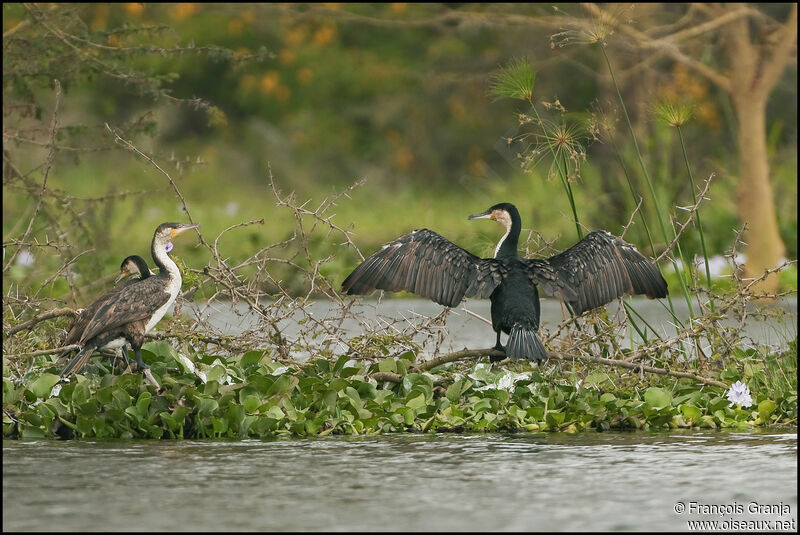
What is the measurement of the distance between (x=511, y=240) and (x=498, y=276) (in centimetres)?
40

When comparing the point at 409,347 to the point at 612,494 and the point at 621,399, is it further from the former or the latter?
the point at 612,494

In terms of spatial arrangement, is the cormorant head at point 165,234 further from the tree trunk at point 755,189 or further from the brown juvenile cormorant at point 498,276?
the tree trunk at point 755,189

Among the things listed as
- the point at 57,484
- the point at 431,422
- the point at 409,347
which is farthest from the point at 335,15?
the point at 57,484

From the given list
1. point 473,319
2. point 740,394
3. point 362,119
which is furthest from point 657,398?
point 362,119

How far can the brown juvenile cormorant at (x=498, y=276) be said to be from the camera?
702 cm

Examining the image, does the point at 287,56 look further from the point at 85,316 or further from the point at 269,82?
the point at 85,316

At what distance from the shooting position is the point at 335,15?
14.9 m

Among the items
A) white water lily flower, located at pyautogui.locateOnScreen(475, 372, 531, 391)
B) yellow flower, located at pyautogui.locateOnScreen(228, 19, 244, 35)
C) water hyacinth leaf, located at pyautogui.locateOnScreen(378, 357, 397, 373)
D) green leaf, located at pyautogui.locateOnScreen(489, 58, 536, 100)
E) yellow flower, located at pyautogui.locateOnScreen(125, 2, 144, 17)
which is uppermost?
yellow flower, located at pyautogui.locateOnScreen(228, 19, 244, 35)

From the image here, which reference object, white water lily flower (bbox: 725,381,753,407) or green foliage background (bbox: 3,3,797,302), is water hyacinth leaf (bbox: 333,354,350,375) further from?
green foliage background (bbox: 3,3,797,302)

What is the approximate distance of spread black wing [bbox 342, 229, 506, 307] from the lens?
7.03 metres

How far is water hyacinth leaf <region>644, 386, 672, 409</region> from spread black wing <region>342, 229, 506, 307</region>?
97 cm

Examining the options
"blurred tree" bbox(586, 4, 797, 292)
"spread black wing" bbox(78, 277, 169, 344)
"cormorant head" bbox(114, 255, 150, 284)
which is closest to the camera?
"spread black wing" bbox(78, 277, 169, 344)

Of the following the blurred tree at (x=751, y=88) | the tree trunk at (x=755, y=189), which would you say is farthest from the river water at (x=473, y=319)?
the blurred tree at (x=751, y=88)

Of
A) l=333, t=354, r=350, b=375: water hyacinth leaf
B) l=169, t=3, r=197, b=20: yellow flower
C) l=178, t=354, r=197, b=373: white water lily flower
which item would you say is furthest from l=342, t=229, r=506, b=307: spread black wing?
l=169, t=3, r=197, b=20: yellow flower
